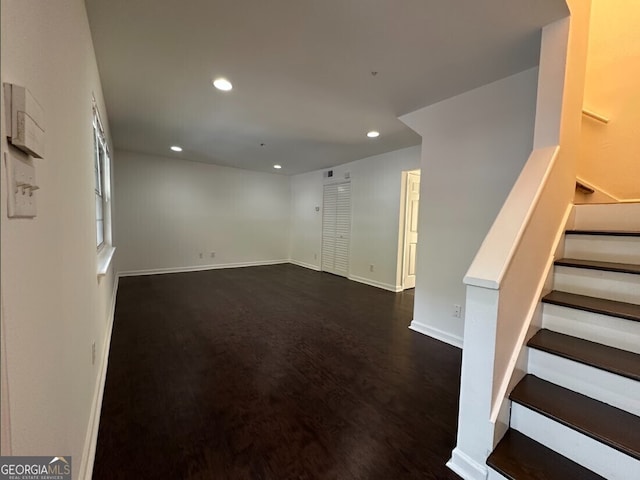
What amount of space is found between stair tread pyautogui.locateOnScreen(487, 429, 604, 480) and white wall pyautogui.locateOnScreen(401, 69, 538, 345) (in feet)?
4.93

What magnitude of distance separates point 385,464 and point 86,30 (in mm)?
3007

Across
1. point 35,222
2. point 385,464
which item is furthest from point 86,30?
point 385,464

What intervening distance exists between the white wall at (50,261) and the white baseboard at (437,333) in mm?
2837

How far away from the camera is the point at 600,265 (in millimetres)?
1660

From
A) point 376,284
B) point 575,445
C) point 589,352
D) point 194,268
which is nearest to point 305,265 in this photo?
point 376,284

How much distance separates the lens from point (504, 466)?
119cm

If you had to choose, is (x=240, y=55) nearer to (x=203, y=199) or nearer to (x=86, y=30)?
(x=86, y=30)

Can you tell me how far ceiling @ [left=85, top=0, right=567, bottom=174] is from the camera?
163cm

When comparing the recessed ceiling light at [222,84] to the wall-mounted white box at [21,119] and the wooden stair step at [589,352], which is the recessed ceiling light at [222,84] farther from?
the wooden stair step at [589,352]

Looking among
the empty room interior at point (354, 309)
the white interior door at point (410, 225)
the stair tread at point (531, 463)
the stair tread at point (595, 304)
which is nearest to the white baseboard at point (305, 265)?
the white interior door at point (410, 225)

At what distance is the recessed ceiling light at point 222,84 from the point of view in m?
2.43

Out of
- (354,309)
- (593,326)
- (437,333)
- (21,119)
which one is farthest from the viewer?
(354,309)

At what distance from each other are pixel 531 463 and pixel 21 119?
209cm

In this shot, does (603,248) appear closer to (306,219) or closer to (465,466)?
(465,466)
